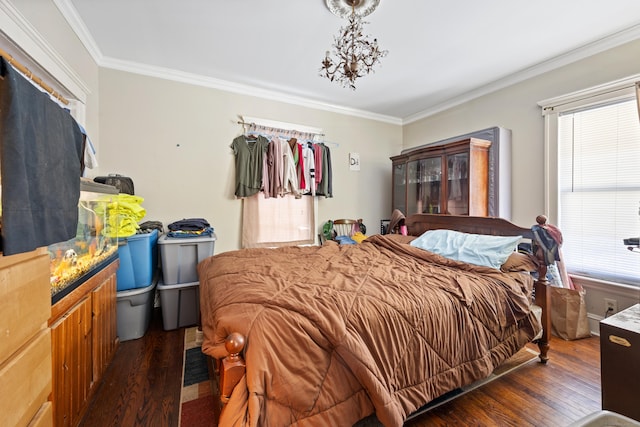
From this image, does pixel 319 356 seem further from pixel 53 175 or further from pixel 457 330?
pixel 53 175

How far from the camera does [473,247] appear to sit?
6.73 ft

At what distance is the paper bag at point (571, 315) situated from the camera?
222cm

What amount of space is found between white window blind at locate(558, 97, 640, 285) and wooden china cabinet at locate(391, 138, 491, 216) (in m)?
0.66

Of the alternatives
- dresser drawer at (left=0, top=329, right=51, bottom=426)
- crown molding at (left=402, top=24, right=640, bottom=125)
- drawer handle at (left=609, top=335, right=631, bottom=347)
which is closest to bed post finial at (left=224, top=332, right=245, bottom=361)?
dresser drawer at (left=0, top=329, right=51, bottom=426)

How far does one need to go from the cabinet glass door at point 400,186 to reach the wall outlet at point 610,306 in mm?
2084

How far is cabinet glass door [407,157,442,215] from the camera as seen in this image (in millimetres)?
3296

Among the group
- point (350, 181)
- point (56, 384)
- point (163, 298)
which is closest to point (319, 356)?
point (56, 384)

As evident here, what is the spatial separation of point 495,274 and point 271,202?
8.18ft

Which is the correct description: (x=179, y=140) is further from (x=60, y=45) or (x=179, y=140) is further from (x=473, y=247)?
(x=473, y=247)

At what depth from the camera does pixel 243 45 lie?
2.42 meters

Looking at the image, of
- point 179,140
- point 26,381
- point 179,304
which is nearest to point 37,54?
point 179,140

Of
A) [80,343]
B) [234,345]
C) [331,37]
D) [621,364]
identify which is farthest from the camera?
[331,37]

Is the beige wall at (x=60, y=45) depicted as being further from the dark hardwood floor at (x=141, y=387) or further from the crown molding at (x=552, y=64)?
the crown molding at (x=552, y=64)

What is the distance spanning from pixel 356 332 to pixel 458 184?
8.47 feet
